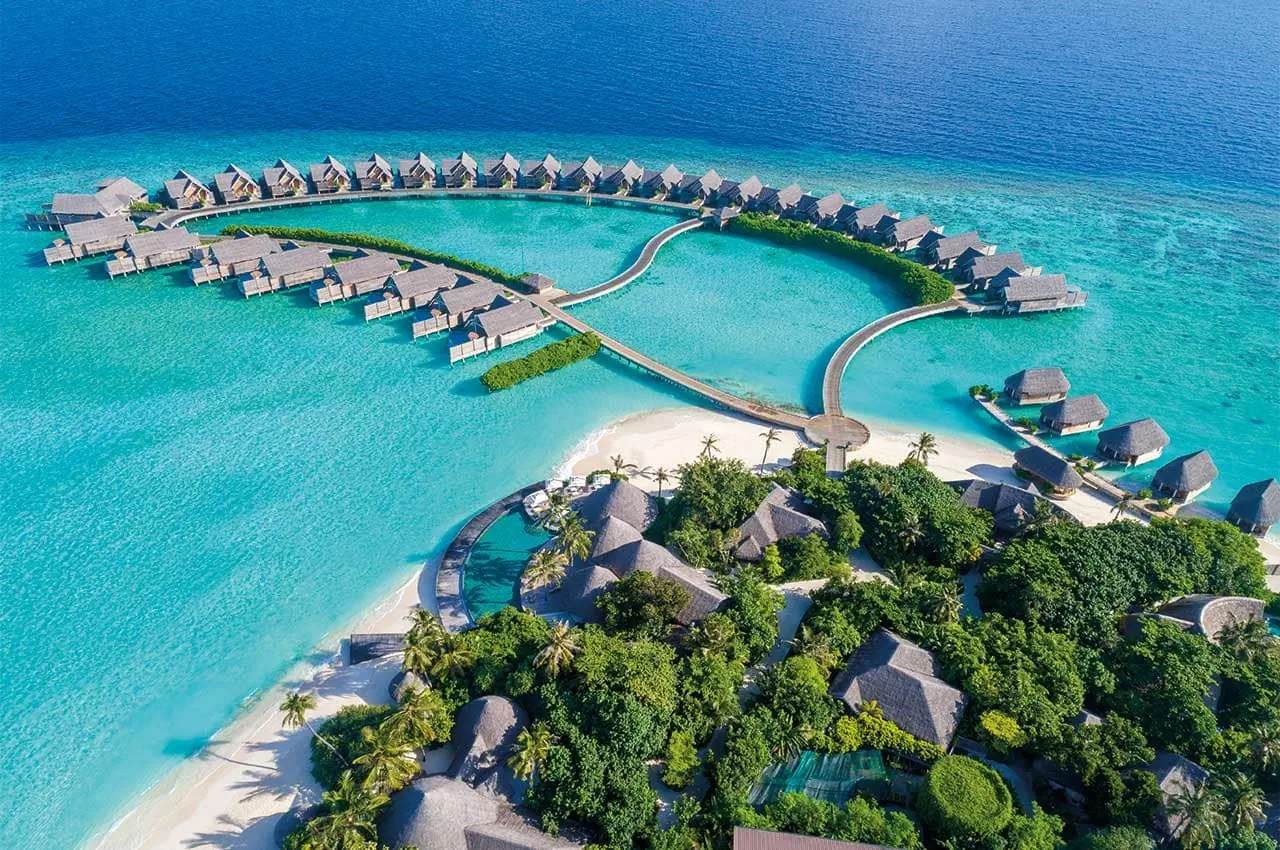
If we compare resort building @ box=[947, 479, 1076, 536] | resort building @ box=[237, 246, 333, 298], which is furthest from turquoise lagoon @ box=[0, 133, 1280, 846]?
resort building @ box=[947, 479, 1076, 536]

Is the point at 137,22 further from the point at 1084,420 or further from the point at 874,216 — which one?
the point at 1084,420

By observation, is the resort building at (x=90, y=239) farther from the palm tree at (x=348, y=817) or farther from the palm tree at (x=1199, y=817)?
the palm tree at (x=1199, y=817)

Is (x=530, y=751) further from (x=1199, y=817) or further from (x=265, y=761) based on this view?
(x=1199, y=817)

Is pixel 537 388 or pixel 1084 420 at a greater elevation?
pixel 1084 420

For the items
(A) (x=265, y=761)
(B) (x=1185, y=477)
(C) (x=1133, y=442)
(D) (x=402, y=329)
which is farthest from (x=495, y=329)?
(B) (x=1185, y=477)

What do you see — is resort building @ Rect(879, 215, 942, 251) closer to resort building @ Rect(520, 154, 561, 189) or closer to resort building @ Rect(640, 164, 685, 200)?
resort building @ Rect(640, 164, 685, 200)

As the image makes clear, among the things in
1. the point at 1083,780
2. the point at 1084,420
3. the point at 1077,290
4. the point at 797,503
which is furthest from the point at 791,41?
the point at 1083,780

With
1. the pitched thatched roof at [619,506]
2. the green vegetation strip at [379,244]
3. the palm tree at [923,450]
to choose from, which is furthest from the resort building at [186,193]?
the palm tree at [923,450]
